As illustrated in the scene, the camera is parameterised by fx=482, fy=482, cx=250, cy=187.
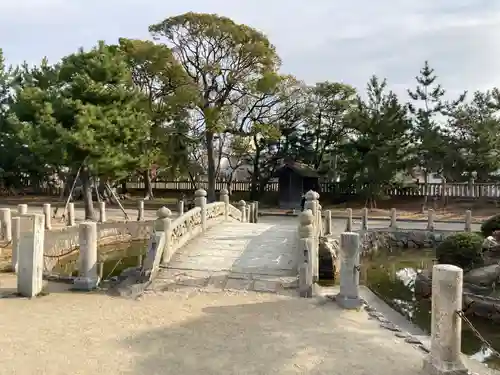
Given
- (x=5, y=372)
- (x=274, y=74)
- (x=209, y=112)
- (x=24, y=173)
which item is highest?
(x=274, y=74)

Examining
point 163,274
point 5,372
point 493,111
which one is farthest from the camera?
point 493,111

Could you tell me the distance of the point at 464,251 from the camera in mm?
12359

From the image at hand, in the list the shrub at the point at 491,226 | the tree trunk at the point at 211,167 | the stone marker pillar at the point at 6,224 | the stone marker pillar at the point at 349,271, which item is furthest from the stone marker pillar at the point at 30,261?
the tree trunk at the point at 211,167

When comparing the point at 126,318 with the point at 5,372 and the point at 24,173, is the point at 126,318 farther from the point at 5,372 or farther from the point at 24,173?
the point at 24,173

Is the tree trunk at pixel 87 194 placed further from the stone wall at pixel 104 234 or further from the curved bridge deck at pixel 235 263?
the curved bridge deck at pixel 235 263

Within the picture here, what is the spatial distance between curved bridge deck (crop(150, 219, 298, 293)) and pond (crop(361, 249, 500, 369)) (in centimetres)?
290

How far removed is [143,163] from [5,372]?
1946 cm

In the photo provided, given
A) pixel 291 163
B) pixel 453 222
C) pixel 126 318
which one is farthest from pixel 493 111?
pixel 126 318

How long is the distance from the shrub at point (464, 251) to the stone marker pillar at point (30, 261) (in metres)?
9.79

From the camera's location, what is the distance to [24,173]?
3756cm

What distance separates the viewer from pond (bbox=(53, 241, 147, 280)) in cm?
1463

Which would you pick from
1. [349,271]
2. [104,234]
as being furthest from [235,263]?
[104,234]

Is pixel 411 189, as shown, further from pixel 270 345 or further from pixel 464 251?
pixel 270 345

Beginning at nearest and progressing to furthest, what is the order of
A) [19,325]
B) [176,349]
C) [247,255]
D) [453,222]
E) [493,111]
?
[176,349] → [19,325] → [247,255] → [453,222] → [493,111]
